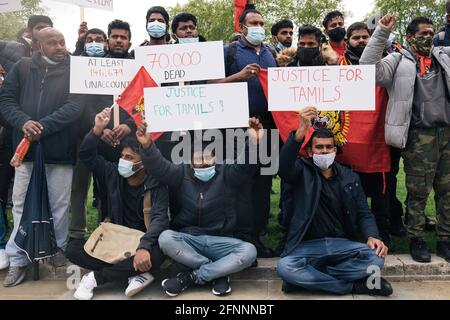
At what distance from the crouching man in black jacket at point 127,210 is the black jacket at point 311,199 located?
3.87 feet

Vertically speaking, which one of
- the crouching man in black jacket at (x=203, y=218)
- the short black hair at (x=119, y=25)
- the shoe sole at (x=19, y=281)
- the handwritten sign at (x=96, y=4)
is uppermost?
the handwritten sign at (x=96, y=4)

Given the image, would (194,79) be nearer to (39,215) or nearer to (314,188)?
(314,188)

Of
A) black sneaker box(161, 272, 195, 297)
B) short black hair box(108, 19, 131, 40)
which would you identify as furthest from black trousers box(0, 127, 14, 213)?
black sneaker box(161, 272, 195, 297)

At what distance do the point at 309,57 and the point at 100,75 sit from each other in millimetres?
2169

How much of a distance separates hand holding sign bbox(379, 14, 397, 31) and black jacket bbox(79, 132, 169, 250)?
2.52 m

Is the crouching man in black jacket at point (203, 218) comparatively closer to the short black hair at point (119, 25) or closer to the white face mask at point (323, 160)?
the white face mask at point (323, 160)

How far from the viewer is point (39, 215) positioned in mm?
4398

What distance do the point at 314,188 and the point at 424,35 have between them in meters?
1.85

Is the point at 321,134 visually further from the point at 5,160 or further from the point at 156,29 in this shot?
the point at 5,160

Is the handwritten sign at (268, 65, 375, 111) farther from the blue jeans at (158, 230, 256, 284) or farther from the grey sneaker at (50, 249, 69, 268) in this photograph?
the grey sneaker at (50, 249, 69, 268)

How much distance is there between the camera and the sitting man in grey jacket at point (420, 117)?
4320 millimetres

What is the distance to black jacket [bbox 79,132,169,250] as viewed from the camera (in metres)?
4.20

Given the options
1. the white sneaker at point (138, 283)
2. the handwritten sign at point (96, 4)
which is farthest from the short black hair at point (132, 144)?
the handwritten sign at point (96, 4)

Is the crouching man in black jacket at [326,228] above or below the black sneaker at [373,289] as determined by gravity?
above
